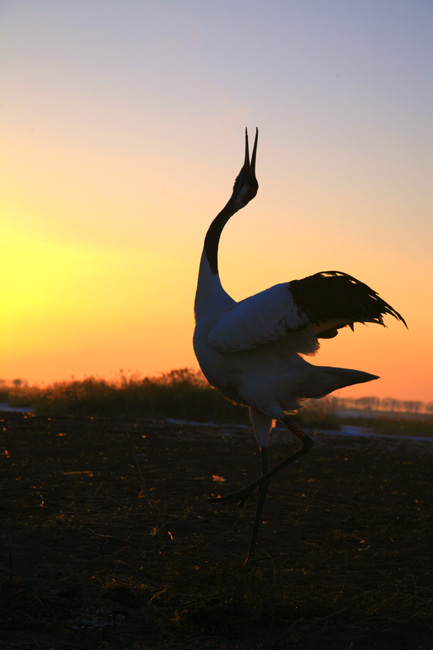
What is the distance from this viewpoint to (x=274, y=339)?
4512 mm

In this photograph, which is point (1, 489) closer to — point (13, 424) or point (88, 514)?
point (88, 514)

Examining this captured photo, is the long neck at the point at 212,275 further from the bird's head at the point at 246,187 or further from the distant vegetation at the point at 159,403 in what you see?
the distant vegetation at the point at 159,403

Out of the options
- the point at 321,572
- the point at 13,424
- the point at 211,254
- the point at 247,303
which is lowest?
the point at 321,572

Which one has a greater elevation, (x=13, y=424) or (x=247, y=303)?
(x=247, y=303)

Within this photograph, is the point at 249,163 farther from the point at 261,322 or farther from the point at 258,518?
the point at 258,518

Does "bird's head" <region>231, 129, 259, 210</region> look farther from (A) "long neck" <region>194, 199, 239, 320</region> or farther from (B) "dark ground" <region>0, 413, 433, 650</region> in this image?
(B) "dark ground" <region>0, 413, 433, 650</region>

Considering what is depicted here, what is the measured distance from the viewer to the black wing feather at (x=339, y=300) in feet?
14.4

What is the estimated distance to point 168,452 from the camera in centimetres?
946

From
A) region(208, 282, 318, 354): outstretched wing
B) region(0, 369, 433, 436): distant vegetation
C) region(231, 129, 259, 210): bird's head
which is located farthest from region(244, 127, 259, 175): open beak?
region(0, 369, 433, 436): distant vegetation

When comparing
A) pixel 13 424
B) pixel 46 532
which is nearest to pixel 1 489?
pixel 46 532

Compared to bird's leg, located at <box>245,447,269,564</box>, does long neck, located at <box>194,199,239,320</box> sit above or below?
above

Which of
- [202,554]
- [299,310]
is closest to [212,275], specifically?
[299,310]

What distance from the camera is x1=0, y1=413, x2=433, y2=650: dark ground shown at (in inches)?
129

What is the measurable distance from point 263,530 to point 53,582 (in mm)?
2205
